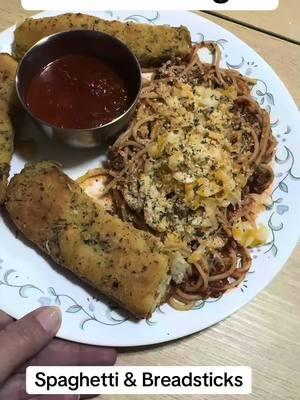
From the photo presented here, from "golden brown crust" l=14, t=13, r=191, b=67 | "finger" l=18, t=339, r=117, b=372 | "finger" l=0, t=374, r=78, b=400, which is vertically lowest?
"finger" l=0, t=374, r=78, b=400

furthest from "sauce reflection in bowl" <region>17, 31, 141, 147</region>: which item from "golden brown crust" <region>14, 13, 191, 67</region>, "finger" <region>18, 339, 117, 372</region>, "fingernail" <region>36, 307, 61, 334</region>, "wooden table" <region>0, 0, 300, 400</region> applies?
"wooden table" <region>0, 0, 300, 400</region>

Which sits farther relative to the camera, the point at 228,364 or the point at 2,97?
the point at 2,97

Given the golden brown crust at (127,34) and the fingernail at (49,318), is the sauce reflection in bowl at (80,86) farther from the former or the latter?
the fingernail at (49,318)

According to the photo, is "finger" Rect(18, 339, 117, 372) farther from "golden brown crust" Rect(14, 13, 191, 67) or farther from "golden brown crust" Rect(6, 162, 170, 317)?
"golden brown crust" Rect(14, 13, 191, 67)

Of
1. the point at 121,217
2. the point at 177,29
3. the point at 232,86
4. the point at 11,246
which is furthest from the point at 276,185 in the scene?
the point at 11,246

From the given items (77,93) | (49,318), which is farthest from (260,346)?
(77,93)

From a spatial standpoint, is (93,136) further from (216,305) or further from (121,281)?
(216,305)
